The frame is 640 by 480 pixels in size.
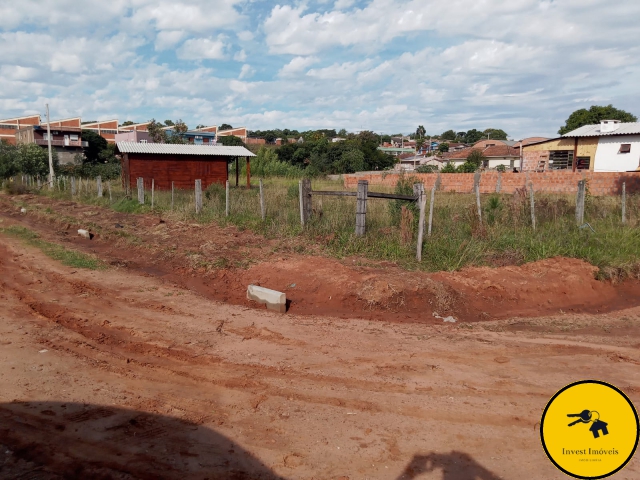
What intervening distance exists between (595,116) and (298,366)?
64569 mm

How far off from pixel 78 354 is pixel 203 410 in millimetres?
2104

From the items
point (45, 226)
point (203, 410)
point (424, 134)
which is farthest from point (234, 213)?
point (424, 134)

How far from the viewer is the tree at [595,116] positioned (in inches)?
2266

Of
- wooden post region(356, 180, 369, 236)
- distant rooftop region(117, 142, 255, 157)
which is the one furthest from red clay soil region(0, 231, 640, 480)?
distant rooftop region(117, 142, 255, 157)

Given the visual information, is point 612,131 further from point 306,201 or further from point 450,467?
point 450,467

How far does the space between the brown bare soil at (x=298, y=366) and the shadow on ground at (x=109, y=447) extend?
0.05ft

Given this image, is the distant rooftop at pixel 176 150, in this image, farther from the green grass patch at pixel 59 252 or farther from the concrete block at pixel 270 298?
the concrete block at pixel 270 298

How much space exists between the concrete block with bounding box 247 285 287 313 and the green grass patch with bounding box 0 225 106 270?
13.2 ft

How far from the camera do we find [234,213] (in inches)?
569

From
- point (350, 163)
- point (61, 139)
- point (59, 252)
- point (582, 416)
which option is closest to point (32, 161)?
point (350, 163)

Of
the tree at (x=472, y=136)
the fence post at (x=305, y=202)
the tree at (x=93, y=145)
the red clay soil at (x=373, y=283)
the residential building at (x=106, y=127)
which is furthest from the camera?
the tree at (x=472, y=136)

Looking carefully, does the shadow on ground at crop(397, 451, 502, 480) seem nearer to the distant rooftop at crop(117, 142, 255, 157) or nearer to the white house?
the distant rooftop at crop(117, 142, 255, 157)

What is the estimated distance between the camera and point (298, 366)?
5402 millimetres

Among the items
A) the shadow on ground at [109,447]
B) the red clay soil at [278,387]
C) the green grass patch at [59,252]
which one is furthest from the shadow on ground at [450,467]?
the green grass patch at [59,252]
